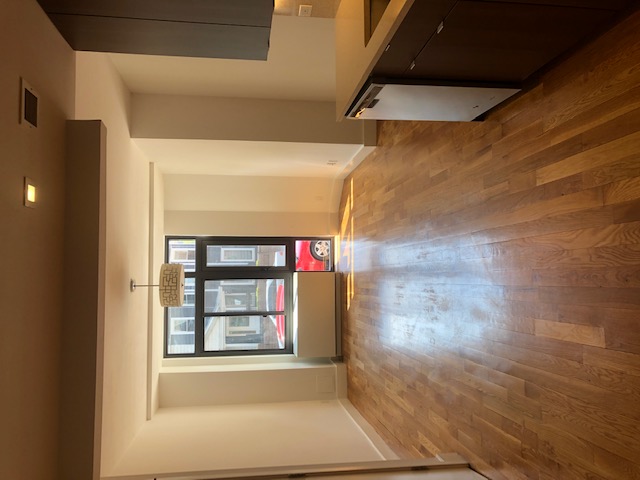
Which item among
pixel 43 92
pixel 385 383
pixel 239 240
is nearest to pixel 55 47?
pixel 43 92

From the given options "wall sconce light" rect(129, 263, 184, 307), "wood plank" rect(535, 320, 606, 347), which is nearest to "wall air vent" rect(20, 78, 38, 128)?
"wood plank" rect(535, 320, 606, 347)

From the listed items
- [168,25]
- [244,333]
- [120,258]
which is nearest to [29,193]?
[168,25]

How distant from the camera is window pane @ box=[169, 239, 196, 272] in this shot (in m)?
5.95

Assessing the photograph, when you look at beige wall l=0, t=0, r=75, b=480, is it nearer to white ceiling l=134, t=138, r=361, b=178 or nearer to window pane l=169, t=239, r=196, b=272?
white ceiling l=134, t=138, r=361, b=178

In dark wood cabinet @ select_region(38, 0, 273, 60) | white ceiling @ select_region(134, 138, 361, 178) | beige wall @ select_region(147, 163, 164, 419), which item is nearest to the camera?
dark wood cabinet @ select_region(38, 0, 273, 60)

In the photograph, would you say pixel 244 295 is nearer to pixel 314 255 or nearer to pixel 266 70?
pixel 314 255

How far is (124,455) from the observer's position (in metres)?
3.82

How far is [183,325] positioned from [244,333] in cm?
73

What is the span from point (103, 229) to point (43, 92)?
0.56 meters

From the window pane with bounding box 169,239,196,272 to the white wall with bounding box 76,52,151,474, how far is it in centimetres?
119

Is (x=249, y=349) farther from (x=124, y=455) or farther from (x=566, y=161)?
(x=566, y=161)

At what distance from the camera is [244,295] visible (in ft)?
19.8

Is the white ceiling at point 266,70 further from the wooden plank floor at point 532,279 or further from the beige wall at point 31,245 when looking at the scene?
the beige wall at point 31,245

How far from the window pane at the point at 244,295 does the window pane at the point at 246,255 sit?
0.65ft
